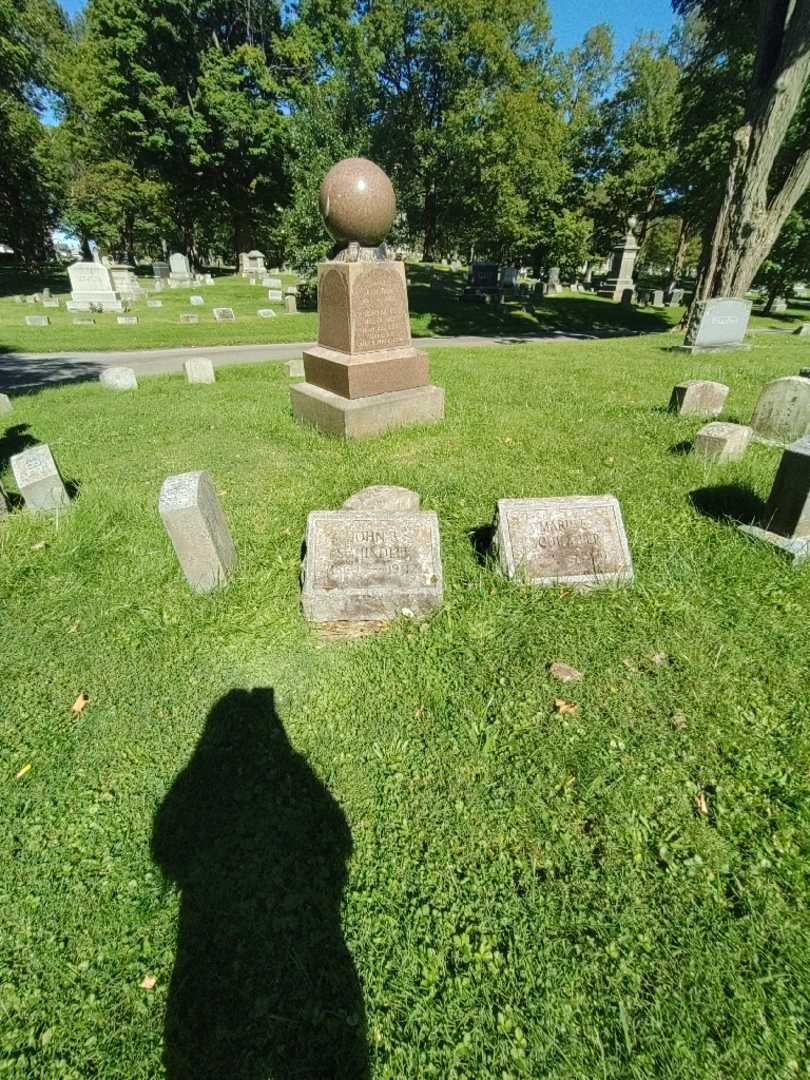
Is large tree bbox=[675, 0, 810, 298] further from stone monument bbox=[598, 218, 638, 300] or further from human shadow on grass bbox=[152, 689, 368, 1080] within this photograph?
stone monument bbox=[598, 218, 638, 300]

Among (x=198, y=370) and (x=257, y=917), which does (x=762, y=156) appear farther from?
(x=257, y=917)

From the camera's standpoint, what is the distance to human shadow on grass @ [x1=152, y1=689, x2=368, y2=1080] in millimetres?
1804

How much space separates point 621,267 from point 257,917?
138 ft

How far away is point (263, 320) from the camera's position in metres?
20.9

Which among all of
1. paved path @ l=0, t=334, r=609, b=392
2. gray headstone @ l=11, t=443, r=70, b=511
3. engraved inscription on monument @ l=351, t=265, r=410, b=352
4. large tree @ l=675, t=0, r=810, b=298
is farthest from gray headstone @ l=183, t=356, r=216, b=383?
large tree @ l=675, t=0, r=810, b=298

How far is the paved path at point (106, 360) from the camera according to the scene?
11980 millimetres

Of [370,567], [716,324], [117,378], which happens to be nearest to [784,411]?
[370,567]

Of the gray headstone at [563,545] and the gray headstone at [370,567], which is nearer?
the gray headstone at [370,567]

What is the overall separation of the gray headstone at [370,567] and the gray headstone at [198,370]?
860cm

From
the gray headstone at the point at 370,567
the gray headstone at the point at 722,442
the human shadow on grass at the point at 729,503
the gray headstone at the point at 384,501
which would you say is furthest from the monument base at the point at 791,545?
the gray headstone at the point at 384,501

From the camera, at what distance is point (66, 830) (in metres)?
2.50

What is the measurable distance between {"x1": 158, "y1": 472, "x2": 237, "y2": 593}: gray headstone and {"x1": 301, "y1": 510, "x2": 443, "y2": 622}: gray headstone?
0.80 meters

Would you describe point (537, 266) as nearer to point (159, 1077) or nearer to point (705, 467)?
point (705, 467)

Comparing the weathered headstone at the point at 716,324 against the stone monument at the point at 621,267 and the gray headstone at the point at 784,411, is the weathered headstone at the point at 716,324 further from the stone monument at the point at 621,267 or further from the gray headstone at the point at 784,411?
the stone monument at the point at 621,267
